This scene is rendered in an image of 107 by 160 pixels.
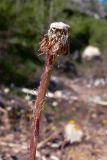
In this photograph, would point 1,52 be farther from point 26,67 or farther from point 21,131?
point 21,131

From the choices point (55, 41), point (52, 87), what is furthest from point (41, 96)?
point (52, 87)

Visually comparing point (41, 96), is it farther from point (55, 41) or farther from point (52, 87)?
point (52, 87)

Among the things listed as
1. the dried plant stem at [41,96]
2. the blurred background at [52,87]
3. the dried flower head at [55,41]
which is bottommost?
the dried plant stem at [41,96]

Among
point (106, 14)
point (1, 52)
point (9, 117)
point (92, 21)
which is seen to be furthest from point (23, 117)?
point (106, 14)

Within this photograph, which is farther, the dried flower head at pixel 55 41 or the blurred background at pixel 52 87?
the blurred background at pixel 52 87

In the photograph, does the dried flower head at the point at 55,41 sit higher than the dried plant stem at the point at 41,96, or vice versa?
the dried flower head at the point at 55,41

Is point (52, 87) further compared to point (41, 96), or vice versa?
point (52, 87)
